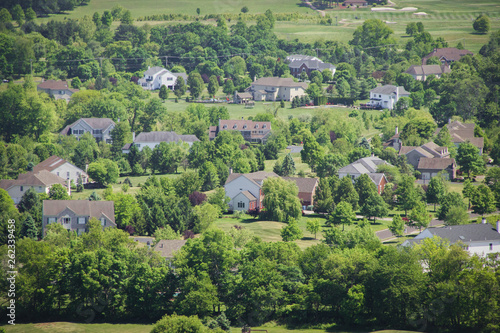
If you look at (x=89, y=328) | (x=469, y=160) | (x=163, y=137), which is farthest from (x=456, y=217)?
(x=163, y=137)

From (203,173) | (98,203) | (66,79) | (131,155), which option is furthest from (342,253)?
(66,79)

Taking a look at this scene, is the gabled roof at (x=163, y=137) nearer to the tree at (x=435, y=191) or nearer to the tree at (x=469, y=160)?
the tree at (x=469, y=160)

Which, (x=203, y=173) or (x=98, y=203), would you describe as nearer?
(x=98, y=203)

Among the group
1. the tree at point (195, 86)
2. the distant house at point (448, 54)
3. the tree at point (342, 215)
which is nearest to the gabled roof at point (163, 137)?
the tree at point (195, 86)

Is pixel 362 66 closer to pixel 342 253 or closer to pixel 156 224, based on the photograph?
pixel 156 224

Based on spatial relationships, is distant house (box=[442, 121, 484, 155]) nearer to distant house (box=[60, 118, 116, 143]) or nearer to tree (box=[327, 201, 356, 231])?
tree (box=[327, 201, 356, 231])

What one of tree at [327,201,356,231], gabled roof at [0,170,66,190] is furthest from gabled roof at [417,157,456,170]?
gabled roof at [0,170,66,190]

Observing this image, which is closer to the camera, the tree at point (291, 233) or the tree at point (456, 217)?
the tree at point (291, 233)
